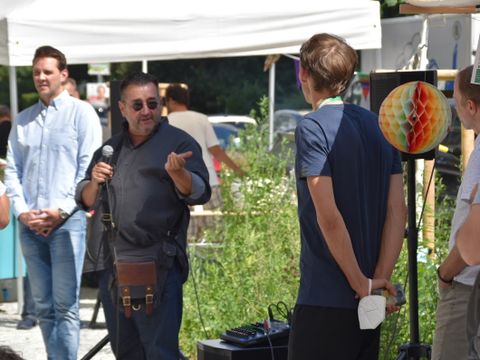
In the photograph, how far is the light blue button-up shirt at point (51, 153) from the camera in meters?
6.09

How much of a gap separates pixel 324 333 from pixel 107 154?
5.15 ft

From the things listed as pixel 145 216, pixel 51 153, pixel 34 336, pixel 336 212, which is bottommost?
pixel 34 336

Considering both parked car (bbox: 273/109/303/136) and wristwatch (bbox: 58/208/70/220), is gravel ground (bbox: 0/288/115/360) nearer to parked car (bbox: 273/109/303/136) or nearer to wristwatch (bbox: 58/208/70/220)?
wristwatch (bbox: 58/208/70/220)

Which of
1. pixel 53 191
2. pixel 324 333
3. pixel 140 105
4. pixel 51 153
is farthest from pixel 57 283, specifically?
pixel 324 333

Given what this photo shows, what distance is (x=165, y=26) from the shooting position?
6.87 meters

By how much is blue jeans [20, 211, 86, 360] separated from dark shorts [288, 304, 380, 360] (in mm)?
2361

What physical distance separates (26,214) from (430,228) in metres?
2.42

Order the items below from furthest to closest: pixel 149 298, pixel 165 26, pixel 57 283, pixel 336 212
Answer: pixel 165 26 → pixel 57 283 → pixel 149 298 → pixel 336 212

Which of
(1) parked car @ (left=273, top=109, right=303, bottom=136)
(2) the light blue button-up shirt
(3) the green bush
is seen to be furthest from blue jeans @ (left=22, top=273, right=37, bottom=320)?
(1) parked car @ (left=273, top=109, right=303, bottom=136)

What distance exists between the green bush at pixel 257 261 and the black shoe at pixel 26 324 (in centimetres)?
156

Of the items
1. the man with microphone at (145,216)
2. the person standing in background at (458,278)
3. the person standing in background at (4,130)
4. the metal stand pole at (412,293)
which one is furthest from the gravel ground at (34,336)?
the person standing in background at (458,278)

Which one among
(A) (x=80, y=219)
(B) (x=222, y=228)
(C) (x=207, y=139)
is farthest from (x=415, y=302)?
(C) (x=207, y=139)

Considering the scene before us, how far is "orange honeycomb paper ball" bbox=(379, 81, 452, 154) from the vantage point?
426 centimetres

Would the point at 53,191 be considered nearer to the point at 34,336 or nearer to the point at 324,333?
the point at 34,336
